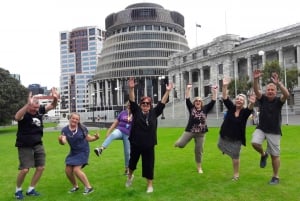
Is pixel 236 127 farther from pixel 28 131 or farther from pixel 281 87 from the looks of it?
pixel 28 131

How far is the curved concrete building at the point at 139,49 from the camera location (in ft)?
419

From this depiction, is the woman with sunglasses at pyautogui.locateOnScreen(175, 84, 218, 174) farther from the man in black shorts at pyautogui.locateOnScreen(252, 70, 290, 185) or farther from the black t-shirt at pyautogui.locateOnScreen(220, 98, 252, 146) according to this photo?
the man in black shorts at pyautogui.locateOnScreen(252, 70, 290, 185)

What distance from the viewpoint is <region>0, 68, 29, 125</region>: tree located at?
5965 cm

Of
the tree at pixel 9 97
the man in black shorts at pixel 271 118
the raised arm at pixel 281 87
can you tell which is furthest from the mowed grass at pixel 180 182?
the tree at pixel 9 97

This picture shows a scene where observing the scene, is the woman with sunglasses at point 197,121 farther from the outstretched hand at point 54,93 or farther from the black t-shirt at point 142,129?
the outstretched hand at point 54,93

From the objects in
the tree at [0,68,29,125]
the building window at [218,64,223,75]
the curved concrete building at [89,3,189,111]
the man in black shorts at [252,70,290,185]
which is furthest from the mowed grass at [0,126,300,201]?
the curved concrete building at [89,3,189,111]

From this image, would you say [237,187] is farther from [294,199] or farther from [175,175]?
[175,175]

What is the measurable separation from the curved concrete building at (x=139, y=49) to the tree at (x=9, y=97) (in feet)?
208

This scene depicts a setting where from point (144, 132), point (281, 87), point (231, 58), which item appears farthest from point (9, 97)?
point (281, 87)

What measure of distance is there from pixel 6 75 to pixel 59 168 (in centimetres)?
5427

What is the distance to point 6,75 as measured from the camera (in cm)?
6412

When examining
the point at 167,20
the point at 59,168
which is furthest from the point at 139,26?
the point at 59,168

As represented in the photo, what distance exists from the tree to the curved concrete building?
208 feet

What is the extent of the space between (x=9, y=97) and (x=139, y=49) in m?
71.3
